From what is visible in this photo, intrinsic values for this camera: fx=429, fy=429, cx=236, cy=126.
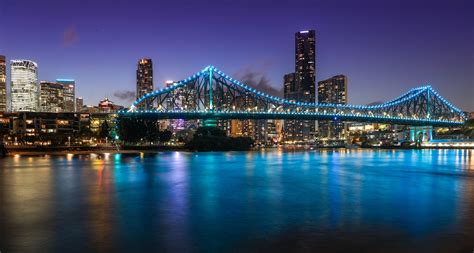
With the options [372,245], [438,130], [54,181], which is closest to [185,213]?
[372,245]

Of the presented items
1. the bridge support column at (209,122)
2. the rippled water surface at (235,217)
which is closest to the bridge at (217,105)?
the bridge support column at (209,122)

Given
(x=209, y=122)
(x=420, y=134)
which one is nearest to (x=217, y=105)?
(x=209, y=122)

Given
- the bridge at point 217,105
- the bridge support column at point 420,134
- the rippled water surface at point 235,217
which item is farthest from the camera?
the bridge support column at point 420,134

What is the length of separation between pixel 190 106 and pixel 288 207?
88.0m

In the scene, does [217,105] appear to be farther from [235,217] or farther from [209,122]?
[235,217]

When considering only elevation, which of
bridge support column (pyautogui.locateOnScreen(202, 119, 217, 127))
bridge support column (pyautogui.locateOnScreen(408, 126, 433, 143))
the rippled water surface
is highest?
bridge support column (pyautogui.locateOnScreen(202, 119, 217, 127))

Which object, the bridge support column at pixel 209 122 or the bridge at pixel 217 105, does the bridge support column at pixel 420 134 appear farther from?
the bridge support column at pixel 209 122

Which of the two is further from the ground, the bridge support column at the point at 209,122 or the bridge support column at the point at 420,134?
the bridge support column at the point at 209,122

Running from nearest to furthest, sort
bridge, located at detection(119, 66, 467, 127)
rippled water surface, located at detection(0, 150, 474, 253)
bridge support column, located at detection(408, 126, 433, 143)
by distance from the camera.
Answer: rippled water surface, located at detection(0, 150, 474, 253)
bridge, located at detection(119, 66, 467, 127)
bridge support column, located at detection(408, 126, 433, 143)

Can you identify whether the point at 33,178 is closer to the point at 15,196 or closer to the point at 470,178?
the point at 15,196

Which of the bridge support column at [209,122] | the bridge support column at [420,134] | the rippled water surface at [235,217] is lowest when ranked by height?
the rippled water surface at [235,217]

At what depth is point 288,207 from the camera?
56.6 ft

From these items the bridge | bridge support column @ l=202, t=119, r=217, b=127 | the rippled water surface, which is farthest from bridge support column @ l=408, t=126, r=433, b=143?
the rippled water surface

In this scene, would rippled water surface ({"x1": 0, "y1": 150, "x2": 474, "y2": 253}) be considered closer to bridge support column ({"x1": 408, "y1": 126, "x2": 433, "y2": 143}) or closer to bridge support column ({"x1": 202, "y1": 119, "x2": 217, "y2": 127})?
bridge support column ({"x1": 202, "y1": 119, "x2": 217, "y2": 127})
